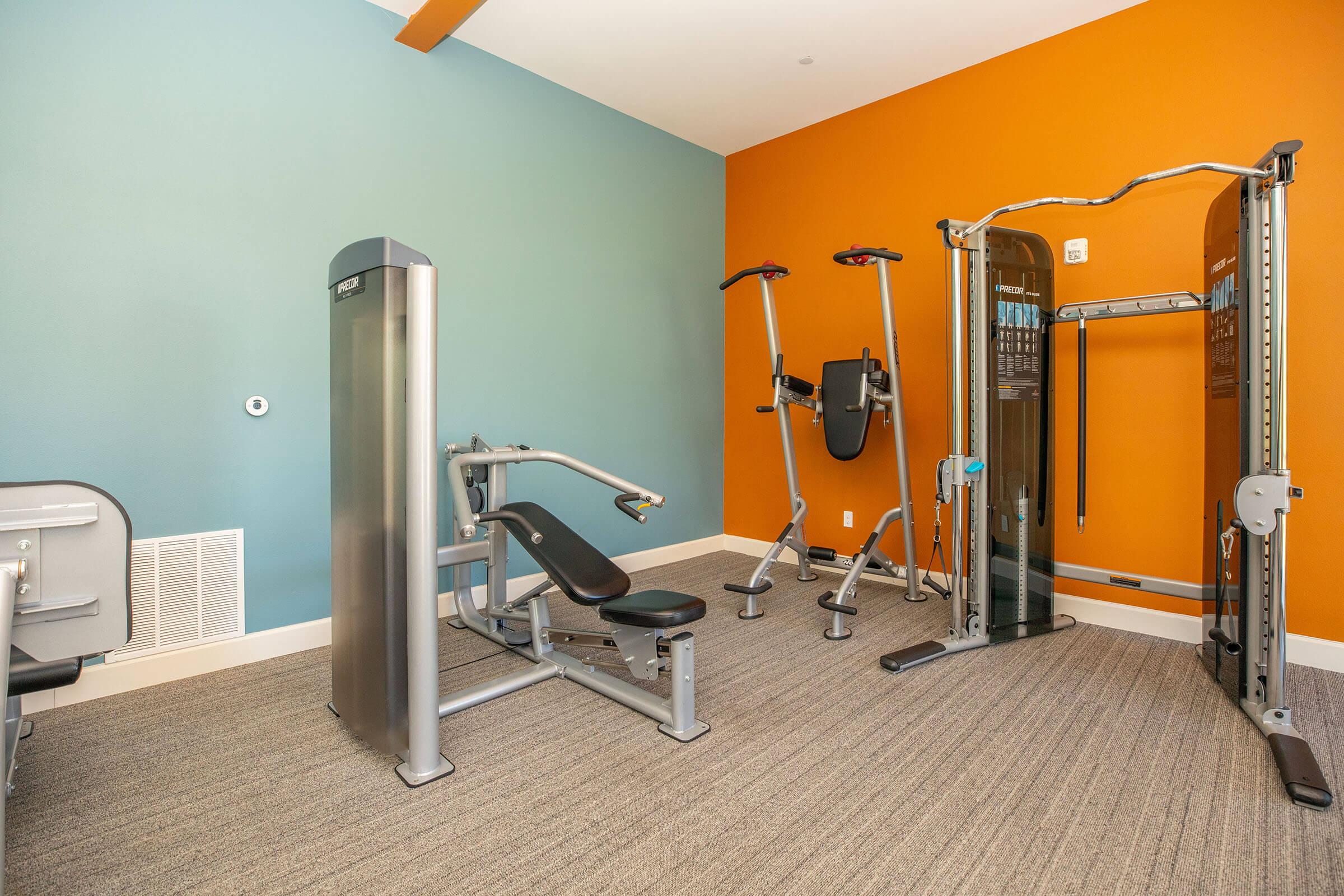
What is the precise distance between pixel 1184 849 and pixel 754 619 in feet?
6.34

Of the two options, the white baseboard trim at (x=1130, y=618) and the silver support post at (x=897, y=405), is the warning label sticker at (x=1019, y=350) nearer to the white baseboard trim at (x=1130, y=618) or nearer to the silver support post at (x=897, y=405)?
the silver support post at (x=897, y=405)

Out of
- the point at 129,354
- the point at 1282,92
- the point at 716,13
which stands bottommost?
the point at 129,354

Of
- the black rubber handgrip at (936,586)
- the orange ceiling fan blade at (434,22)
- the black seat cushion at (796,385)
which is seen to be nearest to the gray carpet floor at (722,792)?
the black rubber handgrip at (936,586)

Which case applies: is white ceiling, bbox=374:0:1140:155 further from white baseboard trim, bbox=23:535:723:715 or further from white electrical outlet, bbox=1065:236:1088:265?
white baseboard trim, bbox=23:535:723:715

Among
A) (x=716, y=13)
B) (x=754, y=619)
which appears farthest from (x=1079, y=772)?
(x=716, y=13)

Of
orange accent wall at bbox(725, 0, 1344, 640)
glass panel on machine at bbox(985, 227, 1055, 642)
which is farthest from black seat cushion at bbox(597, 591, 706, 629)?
orange accent wall at bbox(725, 0, 1344, 640)

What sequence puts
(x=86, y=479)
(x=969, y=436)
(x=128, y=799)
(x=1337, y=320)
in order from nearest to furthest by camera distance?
(x=128, y=799) < (x=86, y=479) < (x=1337, y=320) < (x=969, y=436)

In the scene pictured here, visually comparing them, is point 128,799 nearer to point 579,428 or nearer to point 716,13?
point 579,428

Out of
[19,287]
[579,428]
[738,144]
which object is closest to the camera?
[19,287]

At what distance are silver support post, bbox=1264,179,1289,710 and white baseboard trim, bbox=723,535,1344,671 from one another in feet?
2.71

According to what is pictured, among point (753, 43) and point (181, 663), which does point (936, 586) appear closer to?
point (753, 43)

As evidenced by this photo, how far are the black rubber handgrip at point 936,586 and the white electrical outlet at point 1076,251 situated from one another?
1.75m

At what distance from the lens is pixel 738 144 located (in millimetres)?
4699

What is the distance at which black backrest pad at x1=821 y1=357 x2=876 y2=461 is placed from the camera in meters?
3.52
